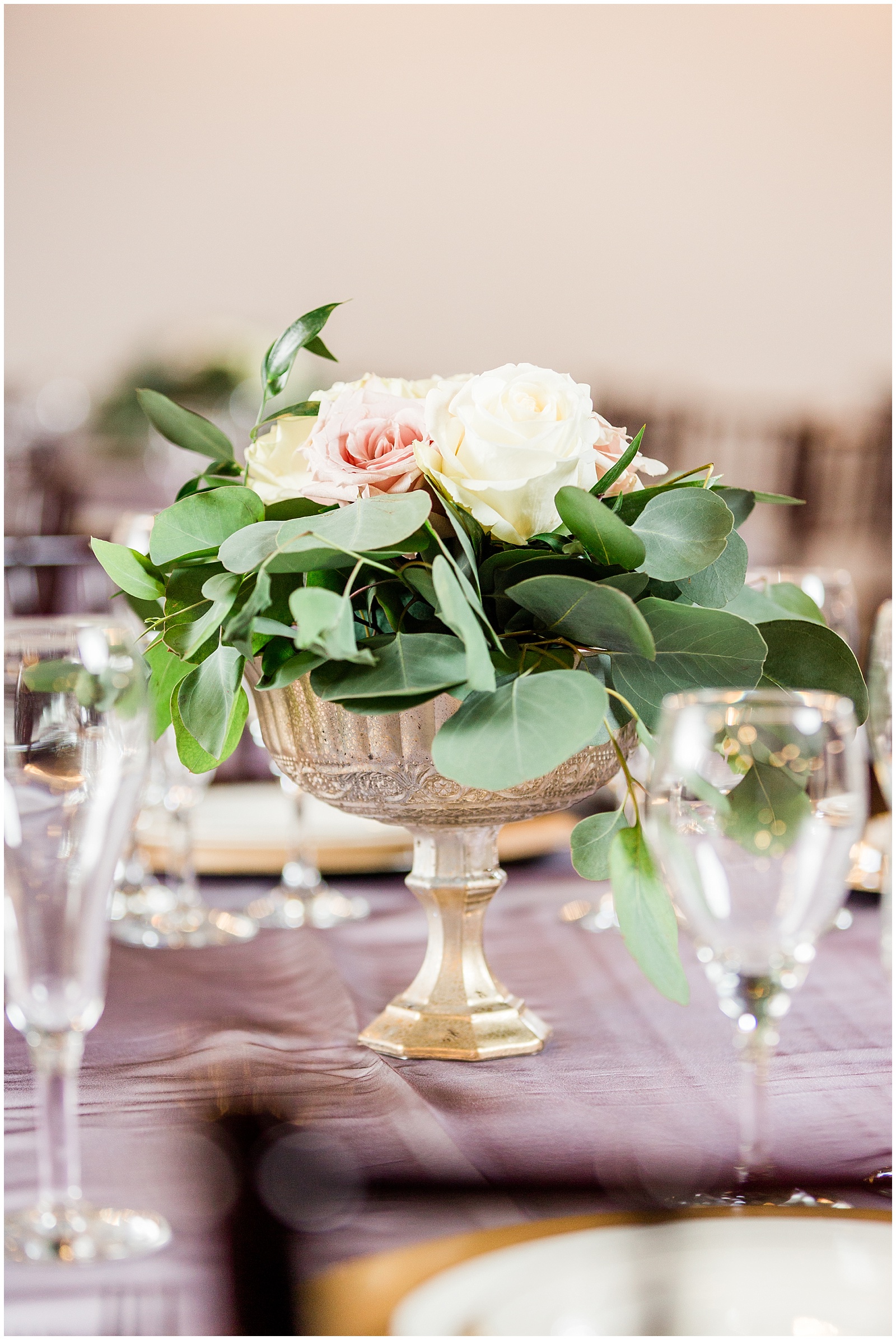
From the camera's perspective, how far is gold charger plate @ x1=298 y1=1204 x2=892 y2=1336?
16.1 inches

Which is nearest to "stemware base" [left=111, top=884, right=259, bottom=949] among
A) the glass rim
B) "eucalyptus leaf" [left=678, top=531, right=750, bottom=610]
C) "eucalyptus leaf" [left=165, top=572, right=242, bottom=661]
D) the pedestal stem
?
the pedestal stem

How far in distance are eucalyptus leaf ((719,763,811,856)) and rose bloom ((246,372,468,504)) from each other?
27cm

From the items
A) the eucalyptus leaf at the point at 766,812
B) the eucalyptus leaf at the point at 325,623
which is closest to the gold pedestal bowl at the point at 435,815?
the eucalyptus leaf at the point at 325,623

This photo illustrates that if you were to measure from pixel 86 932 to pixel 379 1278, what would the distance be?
169mm

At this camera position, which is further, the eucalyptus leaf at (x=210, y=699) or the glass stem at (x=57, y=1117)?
Result: the eucalyptus leaf at (x=210, y=699)

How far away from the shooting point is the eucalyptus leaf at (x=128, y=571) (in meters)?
0.67

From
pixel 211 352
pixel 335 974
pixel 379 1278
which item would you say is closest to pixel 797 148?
pixel 211 352

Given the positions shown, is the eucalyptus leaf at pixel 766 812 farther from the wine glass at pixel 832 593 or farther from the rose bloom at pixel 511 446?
the wine glass at pixel 832 593

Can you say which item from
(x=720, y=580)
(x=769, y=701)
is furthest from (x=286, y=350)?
(x=769, y=701)

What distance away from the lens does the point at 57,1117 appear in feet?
1.46

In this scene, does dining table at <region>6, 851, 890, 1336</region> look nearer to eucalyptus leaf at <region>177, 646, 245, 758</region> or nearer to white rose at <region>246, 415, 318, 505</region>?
eucalyptus leaf at <region>177, 646, 245, 758</region>

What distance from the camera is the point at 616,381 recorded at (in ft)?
16.4

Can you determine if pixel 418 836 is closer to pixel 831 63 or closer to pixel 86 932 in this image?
pixel 86 932

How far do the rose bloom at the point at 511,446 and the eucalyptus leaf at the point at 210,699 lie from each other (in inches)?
5.8
